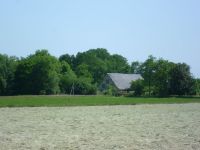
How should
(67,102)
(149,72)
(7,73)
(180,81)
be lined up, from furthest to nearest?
1. (7,73)
2. (149,72)
3. (180,81)
4. (67,102)

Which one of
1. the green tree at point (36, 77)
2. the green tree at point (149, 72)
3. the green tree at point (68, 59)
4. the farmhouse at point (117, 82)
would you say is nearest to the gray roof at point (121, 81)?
the farmhouse at point (117, 82)

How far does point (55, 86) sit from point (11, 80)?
10.9 metres

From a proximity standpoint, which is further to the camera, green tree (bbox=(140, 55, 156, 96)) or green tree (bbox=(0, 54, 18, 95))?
green tree (bbox=(0, 54, 18, 95))

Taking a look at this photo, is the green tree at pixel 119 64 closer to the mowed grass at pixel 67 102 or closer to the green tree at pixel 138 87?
the green tree at pixel 138 87

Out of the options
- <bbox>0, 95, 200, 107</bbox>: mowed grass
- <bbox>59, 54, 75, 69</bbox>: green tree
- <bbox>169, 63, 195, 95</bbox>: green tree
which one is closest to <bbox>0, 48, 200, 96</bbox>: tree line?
<bbox>169, 63, 195, 95</bbox>: green tree

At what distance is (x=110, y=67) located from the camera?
15625cm

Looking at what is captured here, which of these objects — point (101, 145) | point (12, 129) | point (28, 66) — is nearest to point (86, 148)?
point (101, 145)

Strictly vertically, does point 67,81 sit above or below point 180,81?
above

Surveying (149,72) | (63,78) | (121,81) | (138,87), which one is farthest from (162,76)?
(63,78)

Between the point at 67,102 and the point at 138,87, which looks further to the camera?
the point at 138,87

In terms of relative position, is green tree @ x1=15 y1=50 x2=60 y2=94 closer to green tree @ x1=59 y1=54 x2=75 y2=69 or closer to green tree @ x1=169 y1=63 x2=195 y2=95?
green tree @ x1=169 y1=63 x2=195 y2=95

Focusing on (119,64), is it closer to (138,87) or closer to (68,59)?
(68,59)

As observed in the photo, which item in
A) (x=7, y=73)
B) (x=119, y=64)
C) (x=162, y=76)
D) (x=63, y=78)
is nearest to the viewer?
(x=162, y=76)

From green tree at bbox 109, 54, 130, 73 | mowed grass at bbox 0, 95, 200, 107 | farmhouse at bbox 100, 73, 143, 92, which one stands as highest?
green tree at bbox 109, 54, 130, 73
